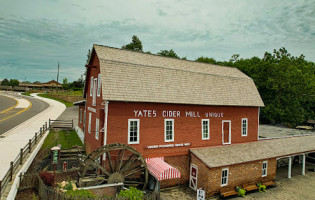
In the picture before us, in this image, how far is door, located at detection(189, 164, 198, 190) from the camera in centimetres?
1456

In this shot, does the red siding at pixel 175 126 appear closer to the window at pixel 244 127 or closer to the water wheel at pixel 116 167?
the window at pixel 244 127

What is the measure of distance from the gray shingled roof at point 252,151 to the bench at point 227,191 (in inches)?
74.2

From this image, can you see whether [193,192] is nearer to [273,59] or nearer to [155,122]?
[155,122]

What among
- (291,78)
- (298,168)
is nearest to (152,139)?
(298,168)

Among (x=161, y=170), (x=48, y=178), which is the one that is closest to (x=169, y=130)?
(x=161, y=170)

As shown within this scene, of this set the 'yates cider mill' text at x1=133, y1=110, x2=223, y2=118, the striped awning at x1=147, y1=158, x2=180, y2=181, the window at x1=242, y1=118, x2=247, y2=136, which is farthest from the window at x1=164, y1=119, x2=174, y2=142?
the window at x1=242, y1=118, x2=247, y2=136

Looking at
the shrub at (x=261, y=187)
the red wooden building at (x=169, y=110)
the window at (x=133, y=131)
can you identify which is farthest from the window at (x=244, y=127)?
the window at (x=133, y=131)

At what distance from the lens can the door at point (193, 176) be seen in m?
14.6

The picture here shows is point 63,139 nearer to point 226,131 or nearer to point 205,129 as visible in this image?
point 205,129

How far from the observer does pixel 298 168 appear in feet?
70.2

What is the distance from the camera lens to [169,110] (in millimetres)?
14602

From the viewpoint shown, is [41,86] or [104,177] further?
[41,86]

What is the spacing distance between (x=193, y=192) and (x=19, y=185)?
10839 millimetres

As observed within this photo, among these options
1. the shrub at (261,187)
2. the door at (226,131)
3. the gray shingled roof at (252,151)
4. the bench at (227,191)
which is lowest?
the shrub at (261,187)
